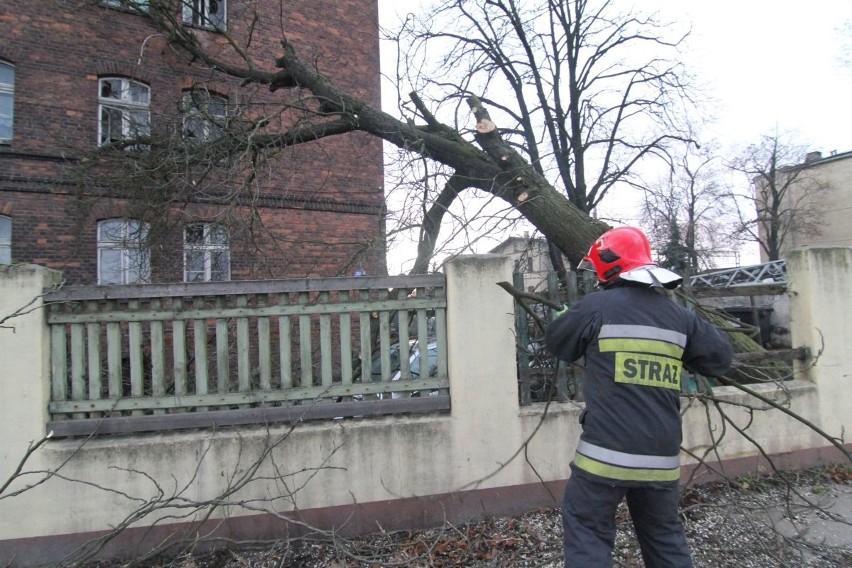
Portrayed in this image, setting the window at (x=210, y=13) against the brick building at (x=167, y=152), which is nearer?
the brick building at (x=167, y=152)

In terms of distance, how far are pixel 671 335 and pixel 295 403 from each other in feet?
8.29

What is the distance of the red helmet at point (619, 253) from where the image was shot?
7.55 feet

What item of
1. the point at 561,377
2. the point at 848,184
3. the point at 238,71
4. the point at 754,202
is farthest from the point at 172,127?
the point at 848,184

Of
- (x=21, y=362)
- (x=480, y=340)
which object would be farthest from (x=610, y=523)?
(x=21, y=362)

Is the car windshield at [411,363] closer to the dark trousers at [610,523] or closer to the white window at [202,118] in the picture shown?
the dark trousers at [610,523]

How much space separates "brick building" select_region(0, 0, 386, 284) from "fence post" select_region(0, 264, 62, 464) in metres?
2.30

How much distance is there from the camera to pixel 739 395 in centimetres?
415

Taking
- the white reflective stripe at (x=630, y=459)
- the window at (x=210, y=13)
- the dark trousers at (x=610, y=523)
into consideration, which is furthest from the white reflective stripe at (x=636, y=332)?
the window at (x=210, y=13)

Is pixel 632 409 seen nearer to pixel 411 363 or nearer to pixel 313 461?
pixel 313 461

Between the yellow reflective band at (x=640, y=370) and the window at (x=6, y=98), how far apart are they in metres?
10.9

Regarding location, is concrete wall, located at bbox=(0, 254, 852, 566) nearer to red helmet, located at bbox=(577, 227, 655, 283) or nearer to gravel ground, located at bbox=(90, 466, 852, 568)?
gravel ground, located at bbox=(90, 466, 852, 568)

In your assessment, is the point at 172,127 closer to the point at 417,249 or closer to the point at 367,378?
the point at 417,249

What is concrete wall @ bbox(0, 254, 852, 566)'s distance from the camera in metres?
3.16

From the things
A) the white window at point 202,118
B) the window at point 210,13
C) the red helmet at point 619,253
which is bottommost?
the red helmet at point 619,253
